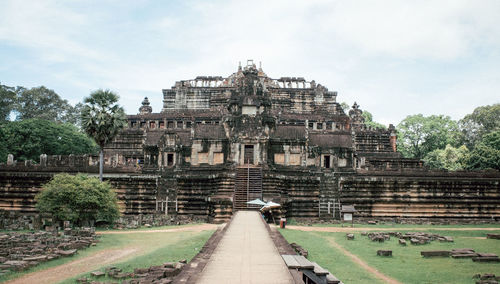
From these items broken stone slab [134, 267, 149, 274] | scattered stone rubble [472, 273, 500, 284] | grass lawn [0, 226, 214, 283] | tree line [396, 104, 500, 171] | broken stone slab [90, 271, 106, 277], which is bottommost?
grass lawn [0, 226, 214, 283]

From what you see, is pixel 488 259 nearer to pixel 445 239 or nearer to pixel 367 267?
pixel 367 267

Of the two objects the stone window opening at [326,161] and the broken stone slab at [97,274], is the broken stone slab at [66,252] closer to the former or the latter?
the broken stone slab at [97,274]

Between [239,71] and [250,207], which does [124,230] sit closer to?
[250,207]

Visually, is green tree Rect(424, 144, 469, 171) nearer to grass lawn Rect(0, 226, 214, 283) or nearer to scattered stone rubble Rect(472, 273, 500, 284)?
grass lawn Rect(0, 226, 214, 283)

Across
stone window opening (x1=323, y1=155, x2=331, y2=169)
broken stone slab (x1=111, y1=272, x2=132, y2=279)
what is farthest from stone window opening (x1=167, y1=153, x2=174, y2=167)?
broken stone slab (x1=111, y1=272, x2=132, y2=279)

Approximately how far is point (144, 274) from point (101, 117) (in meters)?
23.7

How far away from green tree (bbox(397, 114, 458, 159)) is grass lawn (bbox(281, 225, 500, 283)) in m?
57.6

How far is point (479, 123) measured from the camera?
7906 cm

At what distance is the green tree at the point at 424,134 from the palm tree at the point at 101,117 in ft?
191

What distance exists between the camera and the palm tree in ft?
115

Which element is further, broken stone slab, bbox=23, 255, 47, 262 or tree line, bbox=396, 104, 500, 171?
tree line, bbox=396, 104, 500, 171

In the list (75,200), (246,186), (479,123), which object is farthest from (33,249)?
(479,123)

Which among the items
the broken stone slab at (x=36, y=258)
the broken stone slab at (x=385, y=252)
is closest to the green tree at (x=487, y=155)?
the broken stone slab at (x=385, y=252)

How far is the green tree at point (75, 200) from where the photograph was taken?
2880 centimetres
